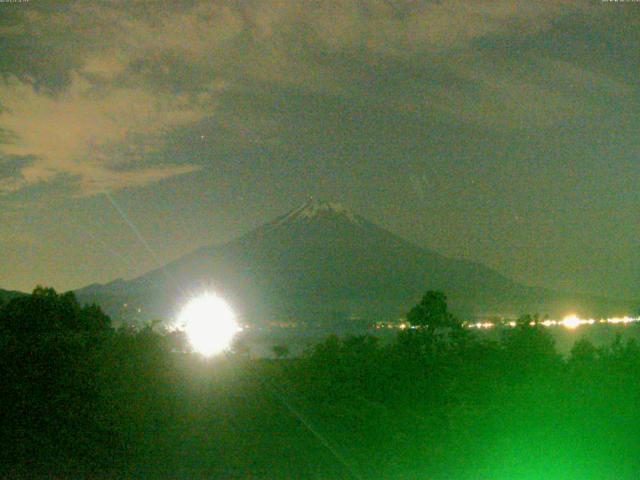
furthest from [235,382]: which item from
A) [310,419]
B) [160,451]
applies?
[160,451]

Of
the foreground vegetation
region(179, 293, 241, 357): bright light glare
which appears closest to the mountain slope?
the foreground vegetation

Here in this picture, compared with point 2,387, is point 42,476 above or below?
below

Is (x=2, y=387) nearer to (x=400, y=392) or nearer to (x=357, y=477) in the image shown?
(x=357, y=477)

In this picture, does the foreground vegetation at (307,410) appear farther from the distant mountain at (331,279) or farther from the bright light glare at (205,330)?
the distant mountain at (331,279)

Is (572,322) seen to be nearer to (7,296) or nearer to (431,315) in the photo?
(431,315)

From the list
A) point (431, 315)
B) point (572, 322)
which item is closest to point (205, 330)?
point (431, 315)

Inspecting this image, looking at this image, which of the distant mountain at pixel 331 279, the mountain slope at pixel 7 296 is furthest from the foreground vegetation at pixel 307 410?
the distant mountain at pixel 331 279

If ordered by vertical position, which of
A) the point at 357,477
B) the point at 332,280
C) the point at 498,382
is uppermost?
the point at 332,280
